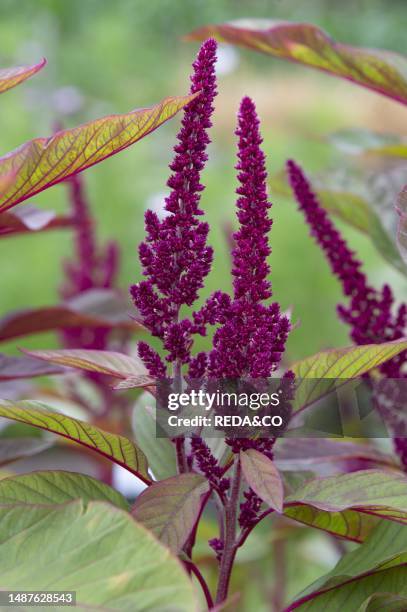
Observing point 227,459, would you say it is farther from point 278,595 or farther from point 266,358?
point 278,595

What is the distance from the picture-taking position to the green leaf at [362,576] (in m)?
0.48

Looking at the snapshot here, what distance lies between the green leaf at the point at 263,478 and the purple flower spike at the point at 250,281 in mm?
45

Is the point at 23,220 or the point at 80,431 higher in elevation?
the point at 23,220

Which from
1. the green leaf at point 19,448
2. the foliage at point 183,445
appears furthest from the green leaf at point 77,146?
the green leaf at point 19,448

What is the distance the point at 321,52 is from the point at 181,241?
33 cm

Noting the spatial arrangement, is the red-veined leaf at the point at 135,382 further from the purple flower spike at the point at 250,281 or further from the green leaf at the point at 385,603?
the green leaf at the point at 385,603

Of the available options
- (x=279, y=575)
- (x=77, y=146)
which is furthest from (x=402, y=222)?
(x=279, y=575)

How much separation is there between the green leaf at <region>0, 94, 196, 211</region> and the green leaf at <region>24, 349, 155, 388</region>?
10 centimetres

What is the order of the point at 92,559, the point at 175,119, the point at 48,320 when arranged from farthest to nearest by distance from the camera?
1. the point at 175,119
2. the point at 48,320
3. the point at 92,559

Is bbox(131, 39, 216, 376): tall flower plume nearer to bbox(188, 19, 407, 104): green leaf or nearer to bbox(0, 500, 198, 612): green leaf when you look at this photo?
bbox(0, 500, 198, 612): green leaf

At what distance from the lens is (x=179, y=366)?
451 mm

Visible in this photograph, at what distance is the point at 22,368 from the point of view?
64 centimetres

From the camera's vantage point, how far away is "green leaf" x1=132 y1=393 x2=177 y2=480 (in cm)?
55

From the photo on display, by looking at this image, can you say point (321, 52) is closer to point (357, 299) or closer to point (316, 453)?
point (357, 299)
